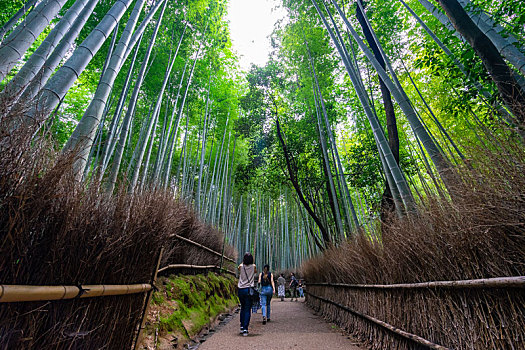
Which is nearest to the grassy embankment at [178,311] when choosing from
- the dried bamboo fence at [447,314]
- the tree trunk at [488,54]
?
the dried bamboo fence at [447,314]

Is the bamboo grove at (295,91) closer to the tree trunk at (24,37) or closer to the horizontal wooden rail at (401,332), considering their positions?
the tree trunk at (24,37)

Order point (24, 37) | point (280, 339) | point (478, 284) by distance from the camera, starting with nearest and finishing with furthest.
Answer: point (478, 284), point (24, 37), point (280, 339)

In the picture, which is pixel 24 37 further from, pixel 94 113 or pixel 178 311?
pixel 178 311

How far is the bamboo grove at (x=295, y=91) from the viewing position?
1781 millimetres

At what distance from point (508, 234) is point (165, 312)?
3.04 meters

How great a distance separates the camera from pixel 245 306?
3.78m

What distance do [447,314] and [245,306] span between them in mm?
2816

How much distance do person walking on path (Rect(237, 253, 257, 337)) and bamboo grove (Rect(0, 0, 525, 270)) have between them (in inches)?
62.1

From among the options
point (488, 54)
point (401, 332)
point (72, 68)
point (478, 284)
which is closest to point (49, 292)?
point (72, 68)

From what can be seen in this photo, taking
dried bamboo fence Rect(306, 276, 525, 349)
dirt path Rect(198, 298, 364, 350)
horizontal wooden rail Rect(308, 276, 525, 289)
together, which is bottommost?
dirt path Rect(198, 298, 364, 350)

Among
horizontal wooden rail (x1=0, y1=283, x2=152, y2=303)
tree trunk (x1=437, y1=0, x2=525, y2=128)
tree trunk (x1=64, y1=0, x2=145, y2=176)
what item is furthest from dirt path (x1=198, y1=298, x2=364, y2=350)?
tree trunk (x1=437, y1=0, x2=525, y2=128)

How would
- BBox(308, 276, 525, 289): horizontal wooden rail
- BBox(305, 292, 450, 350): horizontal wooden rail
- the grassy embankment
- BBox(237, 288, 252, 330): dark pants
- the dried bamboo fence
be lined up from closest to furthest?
BBox(308, 276, 525, 289): horizontal wooden rail, the dried bamboo fence, BBox(305, 292, 450, 350): horizontal wooden rail, the grassy embankment, BBox(237, 288, 252, 330): dark pants

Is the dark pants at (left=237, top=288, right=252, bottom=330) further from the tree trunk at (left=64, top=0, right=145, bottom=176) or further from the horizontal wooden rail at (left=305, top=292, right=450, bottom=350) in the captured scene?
the tree trunk at (left=64, top=0, right=145, bottom=176)

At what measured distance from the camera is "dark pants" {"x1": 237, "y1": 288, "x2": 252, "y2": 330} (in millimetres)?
3721
